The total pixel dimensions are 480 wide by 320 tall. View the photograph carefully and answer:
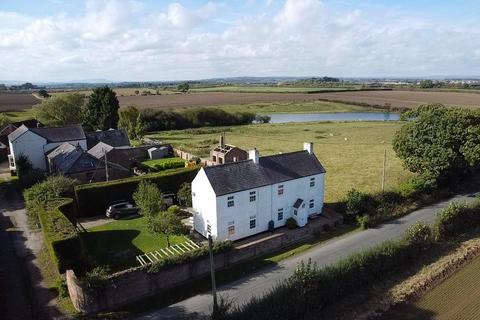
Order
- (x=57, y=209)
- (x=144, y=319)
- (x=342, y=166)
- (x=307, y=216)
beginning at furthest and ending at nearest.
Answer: (x=342, y=166) → (x=307, y=216) → (x=57, y=209) → (x=144, y=319)

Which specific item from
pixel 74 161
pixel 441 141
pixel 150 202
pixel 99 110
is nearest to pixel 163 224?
pixel 150 202

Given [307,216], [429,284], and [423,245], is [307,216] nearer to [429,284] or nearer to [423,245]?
[423,245]

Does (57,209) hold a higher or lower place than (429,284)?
higher

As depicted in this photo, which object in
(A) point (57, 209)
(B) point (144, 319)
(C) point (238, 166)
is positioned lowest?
(B) point (144, 319)

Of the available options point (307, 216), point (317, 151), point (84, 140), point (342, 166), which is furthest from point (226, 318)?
point (317, 151)

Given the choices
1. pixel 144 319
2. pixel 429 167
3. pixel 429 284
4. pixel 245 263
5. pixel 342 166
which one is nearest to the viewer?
pixel 144 319

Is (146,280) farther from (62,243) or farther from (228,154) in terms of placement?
(228,154)
